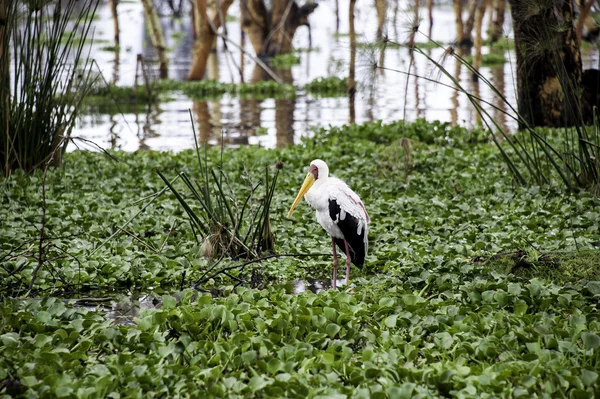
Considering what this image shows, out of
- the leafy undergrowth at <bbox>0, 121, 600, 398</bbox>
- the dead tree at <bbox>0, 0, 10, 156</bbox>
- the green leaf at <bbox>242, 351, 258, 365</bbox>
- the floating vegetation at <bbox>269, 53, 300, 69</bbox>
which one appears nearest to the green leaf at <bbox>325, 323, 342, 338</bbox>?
the leafy undergrowth at <bbox>0, 121, 600, 398</bbox>

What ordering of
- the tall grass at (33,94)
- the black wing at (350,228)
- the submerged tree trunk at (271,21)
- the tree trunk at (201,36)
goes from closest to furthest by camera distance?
the black wing at (350,228) < the tall grass at (33,94) < the tree trunk at (201,36) < the submerged tree trunk at (271,21)

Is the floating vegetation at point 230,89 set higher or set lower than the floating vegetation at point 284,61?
lower

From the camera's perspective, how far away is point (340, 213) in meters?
4.10

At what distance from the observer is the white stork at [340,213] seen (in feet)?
13.4

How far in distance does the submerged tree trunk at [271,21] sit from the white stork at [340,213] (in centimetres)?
1826

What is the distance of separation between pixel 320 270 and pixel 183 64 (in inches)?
732

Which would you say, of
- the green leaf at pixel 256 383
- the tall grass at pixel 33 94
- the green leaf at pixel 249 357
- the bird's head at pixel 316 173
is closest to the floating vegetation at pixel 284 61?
the tall grass at pixel 33 94

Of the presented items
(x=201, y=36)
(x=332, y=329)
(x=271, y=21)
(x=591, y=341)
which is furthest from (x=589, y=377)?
(x=271, y=21)

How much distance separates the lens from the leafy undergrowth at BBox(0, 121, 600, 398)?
293 centimetres

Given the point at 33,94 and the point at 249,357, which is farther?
the point at 33,94

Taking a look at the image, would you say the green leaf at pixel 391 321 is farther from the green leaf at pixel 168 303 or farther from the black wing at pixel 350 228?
the green leaf at pixel 168 303

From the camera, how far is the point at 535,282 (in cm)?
373

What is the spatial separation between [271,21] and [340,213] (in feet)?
65.5

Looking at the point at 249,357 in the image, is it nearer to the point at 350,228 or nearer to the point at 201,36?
the point at 350,228
